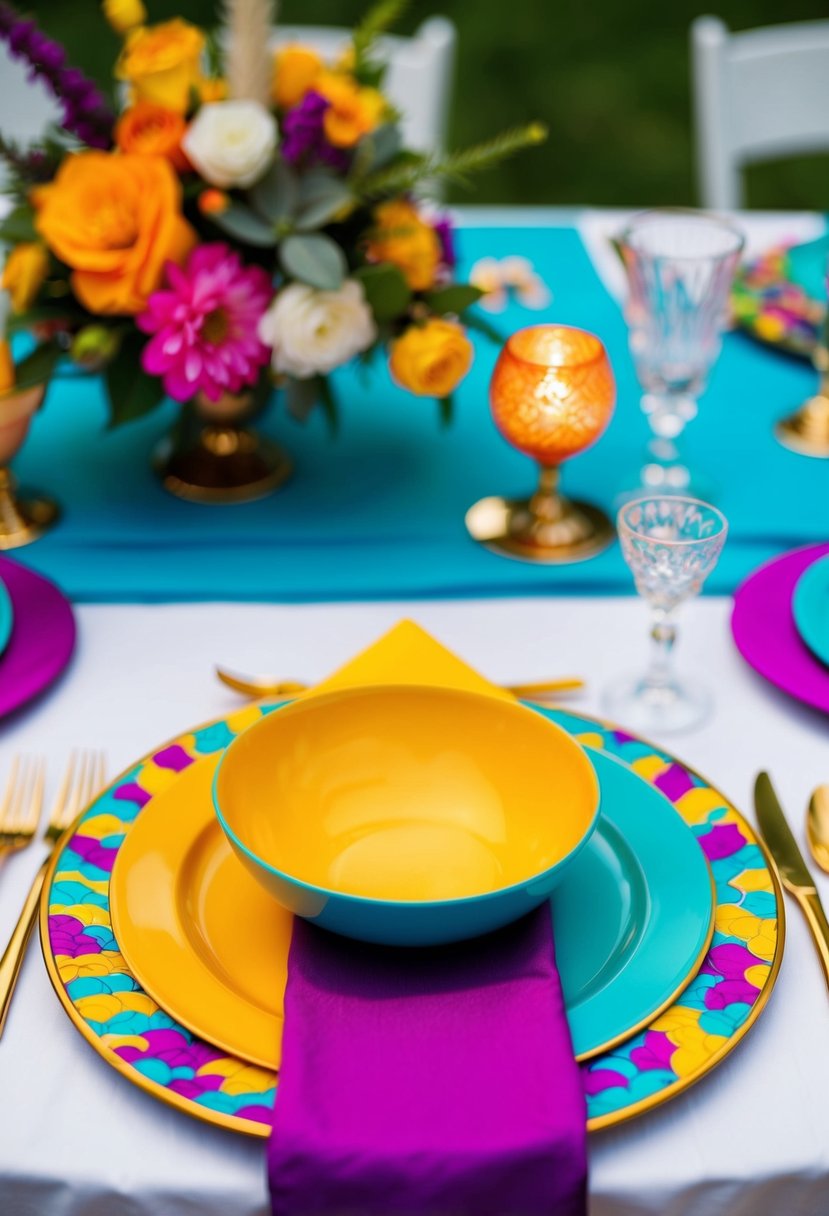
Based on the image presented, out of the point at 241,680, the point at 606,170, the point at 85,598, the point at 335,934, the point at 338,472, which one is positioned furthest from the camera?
the point at 606,170

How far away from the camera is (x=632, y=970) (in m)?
0.61

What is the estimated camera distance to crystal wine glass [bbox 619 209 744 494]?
108 cm

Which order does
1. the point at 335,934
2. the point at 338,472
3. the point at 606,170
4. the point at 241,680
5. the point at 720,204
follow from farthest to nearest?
the point at 606,170 < the point at 720,204 < the point at 338,472 < the point at 241,680 < the point at 335,934

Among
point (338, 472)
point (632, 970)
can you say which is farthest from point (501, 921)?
point (338, 472)

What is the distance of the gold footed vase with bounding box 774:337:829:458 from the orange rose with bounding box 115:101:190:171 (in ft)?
1.97

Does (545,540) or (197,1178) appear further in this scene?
(545,540)

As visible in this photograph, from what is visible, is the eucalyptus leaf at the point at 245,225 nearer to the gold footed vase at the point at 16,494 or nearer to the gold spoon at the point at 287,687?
the gold footed vase at the point at 16,494

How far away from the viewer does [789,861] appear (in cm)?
71

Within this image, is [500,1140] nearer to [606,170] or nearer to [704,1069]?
[704,1069]

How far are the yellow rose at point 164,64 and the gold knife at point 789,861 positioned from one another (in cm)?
67

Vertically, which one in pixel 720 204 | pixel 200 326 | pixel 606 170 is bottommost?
pixel 606 170

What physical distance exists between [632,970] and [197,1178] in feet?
0.70

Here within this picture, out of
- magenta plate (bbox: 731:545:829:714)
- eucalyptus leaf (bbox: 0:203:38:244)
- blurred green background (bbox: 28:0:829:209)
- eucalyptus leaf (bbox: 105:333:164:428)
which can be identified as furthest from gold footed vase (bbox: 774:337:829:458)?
blurred green background (bbox: 28:0:829:209)

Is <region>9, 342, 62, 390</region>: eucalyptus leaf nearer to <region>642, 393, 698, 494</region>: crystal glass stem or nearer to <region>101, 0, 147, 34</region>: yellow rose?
<region>101, 0, 147, 34</region>: yellow rose
